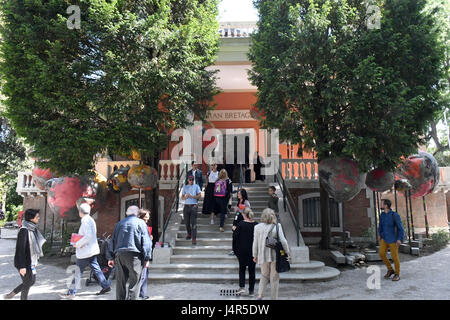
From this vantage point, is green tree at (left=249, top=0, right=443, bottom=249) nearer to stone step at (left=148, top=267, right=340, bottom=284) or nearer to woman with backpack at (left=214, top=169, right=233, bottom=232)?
woman with backpack at (left=214, top=169, right=233, bottom=232)

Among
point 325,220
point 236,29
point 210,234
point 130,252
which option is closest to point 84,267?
point 130,252

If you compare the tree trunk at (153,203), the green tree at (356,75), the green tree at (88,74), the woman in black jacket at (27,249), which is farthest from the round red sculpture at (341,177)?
the woman in black jacket at (27,249)

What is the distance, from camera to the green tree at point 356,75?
784 cm

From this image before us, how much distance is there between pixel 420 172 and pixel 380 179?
1.63 metres

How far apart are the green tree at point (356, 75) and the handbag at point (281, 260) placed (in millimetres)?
3615

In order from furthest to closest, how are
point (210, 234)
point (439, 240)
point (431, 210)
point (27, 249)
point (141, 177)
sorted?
point (431, 210) < point (439, 240) < point (210, 234) < point (141, 177) < point (27, 249)

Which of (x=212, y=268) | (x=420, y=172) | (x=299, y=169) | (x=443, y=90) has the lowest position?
(x=212, y=268)

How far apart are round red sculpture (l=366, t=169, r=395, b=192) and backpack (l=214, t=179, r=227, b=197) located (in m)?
4.16

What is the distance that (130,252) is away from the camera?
5.22 metres

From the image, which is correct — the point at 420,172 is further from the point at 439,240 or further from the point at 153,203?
the point at 153,203

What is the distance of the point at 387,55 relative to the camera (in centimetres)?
814
